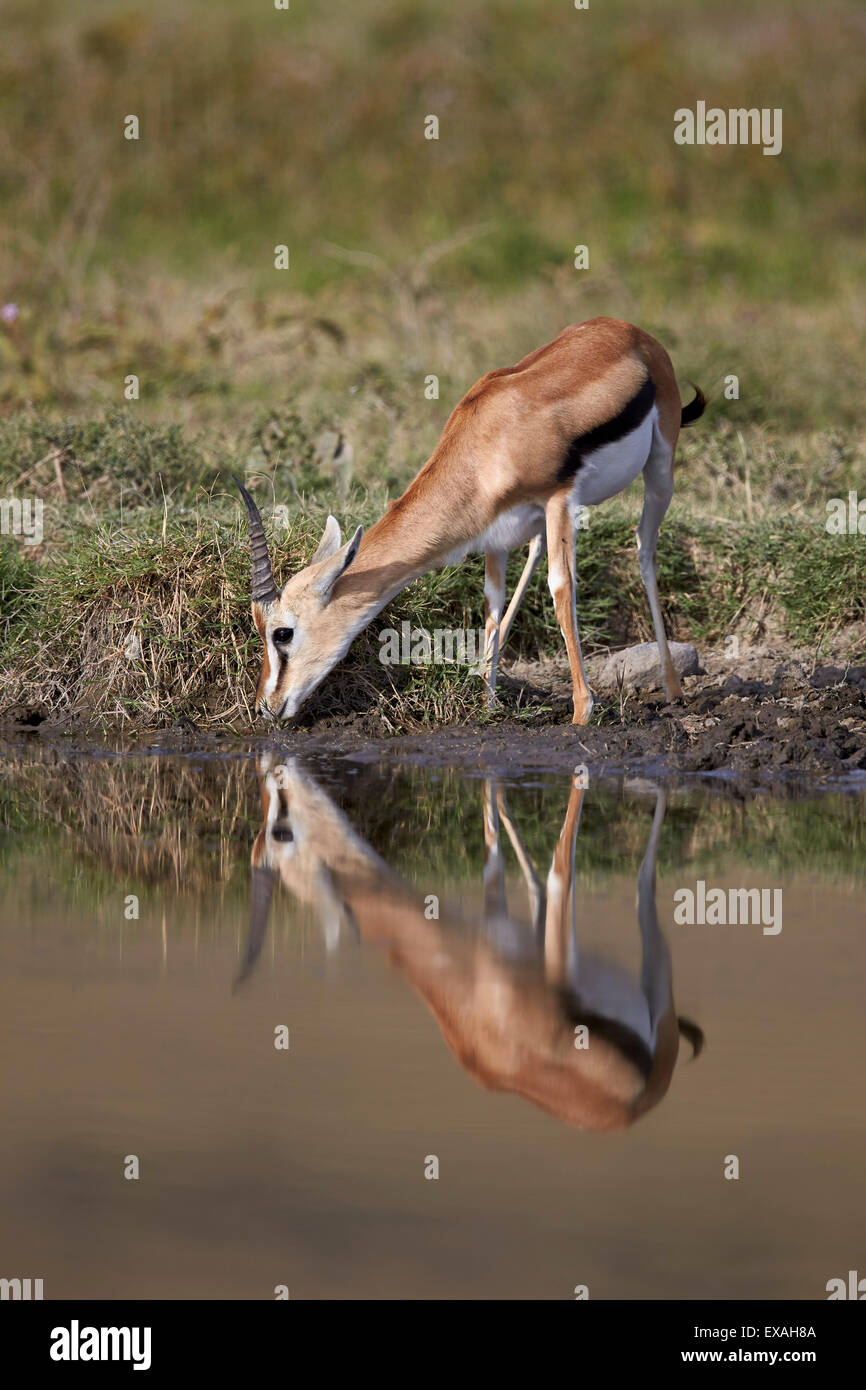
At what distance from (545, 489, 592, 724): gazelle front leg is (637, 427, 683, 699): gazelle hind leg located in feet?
1.66

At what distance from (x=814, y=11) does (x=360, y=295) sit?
14157 mm

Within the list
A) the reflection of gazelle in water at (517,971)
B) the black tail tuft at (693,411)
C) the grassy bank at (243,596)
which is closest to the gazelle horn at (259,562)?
the grassy bank at (243,596)

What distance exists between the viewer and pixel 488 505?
24.3 ft

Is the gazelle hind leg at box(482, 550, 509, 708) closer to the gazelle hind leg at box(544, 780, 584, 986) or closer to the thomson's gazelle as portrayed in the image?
the thomson's gazelle

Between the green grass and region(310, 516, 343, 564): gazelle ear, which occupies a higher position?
the green grass

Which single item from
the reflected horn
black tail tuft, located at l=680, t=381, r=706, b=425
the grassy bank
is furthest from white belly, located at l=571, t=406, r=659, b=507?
the reflected horn

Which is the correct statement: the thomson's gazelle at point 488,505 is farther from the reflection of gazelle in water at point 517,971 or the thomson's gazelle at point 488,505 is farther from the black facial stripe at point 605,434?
the reflection of gazelle in water at point 517,971

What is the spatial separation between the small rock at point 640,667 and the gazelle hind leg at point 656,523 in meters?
0.11

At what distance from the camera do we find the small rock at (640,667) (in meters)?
8.18

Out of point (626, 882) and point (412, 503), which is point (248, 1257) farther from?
point (412, 503)

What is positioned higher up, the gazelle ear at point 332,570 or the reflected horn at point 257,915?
the gazelle ear at point 332,570

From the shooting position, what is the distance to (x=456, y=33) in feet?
83.1

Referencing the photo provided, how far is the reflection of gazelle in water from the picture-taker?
3.82 metres

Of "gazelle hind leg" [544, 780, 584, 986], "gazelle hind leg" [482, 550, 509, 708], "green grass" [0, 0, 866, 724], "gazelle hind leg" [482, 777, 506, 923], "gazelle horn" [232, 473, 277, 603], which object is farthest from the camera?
"green grass" [0, 0, 866, 724]
